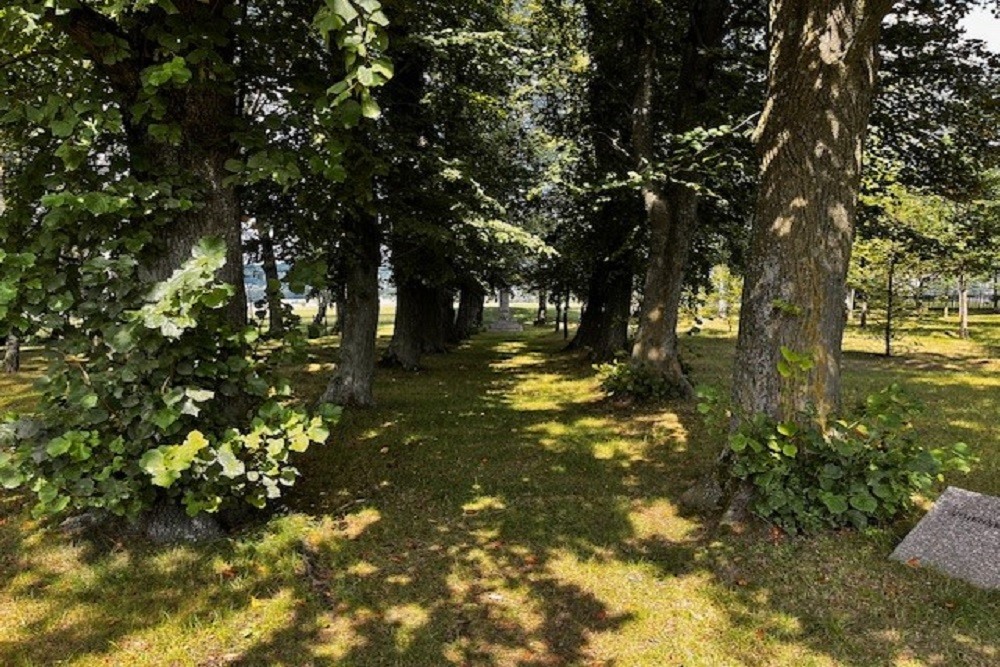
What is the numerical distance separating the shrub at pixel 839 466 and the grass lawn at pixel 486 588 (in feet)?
0.78

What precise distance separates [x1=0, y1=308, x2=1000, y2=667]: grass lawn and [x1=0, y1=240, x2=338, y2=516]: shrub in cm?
66

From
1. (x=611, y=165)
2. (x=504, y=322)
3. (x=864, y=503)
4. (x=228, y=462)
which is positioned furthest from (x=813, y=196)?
(x=504, y=322)

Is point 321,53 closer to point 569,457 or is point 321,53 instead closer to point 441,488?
point 441,488

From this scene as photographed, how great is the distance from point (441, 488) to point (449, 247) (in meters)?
7.29

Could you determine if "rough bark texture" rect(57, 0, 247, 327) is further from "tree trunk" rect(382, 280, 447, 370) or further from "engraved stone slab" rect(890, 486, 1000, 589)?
"tree trunk" rect(382, 280, 447, 370)

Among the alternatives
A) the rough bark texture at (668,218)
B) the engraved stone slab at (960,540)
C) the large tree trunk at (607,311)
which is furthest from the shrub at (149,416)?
the large tree trunk at (607,311)

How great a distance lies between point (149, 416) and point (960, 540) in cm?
618

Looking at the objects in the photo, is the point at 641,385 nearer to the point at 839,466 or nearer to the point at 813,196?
the point at 839,466

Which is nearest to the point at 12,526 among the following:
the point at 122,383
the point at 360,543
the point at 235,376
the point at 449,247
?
the point at 122,383

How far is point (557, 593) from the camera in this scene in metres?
4.76

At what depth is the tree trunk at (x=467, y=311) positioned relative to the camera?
3100 centimetres

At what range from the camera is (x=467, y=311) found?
114 feet

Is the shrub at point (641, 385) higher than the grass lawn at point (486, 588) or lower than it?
higher

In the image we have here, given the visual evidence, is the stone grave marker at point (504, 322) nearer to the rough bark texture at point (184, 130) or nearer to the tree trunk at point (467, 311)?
the tree trunk at point (467, 311)
